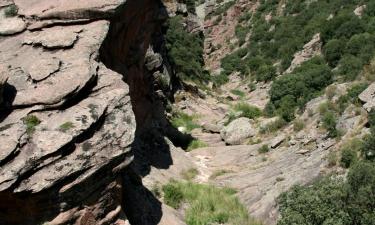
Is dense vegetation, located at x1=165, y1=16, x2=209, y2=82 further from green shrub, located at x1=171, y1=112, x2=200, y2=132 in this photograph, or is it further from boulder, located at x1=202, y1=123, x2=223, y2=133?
boulder, located at x1=202, y1=123, x2=223, y2=133

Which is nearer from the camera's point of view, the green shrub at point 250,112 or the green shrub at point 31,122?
the green shrub at point 31,122

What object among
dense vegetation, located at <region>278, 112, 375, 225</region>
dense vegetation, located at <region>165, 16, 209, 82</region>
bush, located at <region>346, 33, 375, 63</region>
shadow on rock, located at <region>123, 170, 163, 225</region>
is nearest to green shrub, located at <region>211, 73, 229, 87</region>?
dense vegetation, located at <region>165, 16, 209, 82</region>

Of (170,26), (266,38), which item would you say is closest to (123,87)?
(170,26)

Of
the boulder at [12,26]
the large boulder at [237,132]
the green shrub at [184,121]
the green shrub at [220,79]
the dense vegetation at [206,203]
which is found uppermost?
the boulder at [12,26]

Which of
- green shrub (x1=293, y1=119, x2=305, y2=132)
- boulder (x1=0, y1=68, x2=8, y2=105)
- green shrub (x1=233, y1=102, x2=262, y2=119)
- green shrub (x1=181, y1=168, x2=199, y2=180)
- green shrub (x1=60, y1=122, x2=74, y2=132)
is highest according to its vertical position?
boulder (x1=0, y1=68, x2=8, y2=105)

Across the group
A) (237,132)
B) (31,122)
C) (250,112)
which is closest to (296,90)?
(250,112)

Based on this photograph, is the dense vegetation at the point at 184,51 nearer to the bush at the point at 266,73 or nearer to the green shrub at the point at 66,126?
the bush at the point at 266,73

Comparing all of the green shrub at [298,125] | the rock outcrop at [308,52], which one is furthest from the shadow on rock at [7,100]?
the rock outcrop at [308,52]

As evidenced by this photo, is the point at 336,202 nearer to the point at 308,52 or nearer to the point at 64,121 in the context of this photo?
the point at 64,121

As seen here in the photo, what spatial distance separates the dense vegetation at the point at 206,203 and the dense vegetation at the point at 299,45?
32.7 ft

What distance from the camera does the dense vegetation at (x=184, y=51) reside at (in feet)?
156

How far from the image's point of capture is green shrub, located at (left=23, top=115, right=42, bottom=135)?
14956 millimetres

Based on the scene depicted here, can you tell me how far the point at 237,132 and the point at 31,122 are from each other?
1849 cm

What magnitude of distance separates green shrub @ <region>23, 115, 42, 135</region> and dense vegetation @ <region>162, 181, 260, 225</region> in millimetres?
7437
